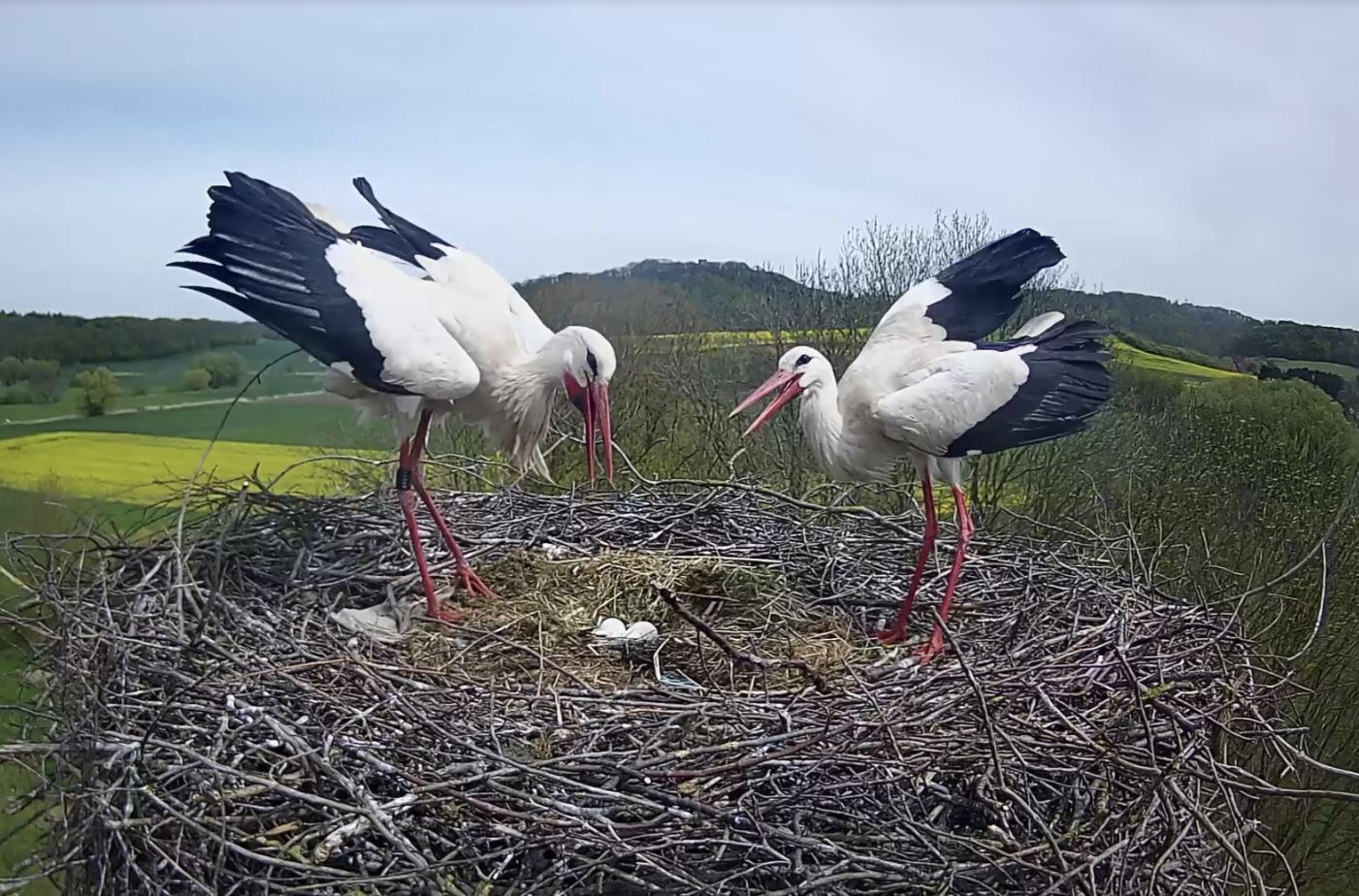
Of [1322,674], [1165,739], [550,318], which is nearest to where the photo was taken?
[1165,739]

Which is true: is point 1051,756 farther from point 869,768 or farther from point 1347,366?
point 1347,366

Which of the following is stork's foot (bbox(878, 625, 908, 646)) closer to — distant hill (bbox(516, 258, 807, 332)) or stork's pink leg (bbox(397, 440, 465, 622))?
stork's pink leg (bbox(397, 440, 465, 622))

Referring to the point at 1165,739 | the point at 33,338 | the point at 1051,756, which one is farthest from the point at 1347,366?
the point at 33,338

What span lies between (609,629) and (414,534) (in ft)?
2.21

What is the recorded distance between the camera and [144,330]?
4.48 metres

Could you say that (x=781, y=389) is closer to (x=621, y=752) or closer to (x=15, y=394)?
(x=621, y=752)

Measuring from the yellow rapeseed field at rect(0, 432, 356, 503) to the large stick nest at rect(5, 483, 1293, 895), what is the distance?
4.16 feet

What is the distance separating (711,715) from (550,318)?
4935 mm

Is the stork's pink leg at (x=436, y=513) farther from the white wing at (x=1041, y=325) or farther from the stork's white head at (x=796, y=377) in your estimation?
the white wing at (x=1041, y=325)

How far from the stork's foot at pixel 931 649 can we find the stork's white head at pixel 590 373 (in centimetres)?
104

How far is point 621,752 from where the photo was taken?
180 centimetres

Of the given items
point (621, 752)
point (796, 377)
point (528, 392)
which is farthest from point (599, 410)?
point (621, 752)

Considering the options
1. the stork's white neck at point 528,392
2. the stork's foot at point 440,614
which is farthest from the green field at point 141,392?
the stork's foot at point 440,614

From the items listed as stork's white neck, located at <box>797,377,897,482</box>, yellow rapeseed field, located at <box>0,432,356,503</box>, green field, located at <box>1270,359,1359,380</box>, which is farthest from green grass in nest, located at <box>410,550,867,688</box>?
green field, located at <box>1270,359,1359,380</box>
